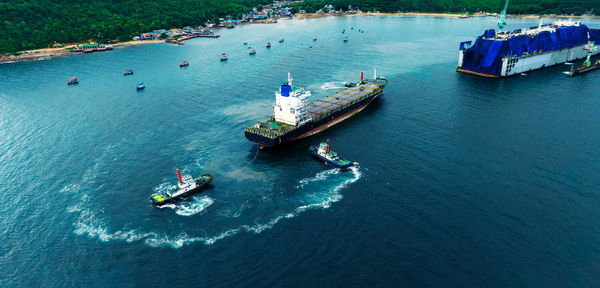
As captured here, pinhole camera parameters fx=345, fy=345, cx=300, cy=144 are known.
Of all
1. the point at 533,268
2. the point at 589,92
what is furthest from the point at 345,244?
the point at 589,92

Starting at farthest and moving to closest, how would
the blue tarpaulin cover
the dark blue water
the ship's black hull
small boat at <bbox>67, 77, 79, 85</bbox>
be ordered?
1. small boat at <bbox>67, 77, 79, 85</bbox>
2. the blue tarpaulin cover
3. the ship's black hull
4. the dark blue water

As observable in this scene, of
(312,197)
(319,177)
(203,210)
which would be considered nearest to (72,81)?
(203,210)

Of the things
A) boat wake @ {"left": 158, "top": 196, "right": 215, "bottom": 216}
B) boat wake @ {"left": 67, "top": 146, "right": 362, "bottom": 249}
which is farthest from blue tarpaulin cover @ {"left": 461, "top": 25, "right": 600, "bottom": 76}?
boat wake @ {"left": 158, "top": 196, "right": 215, "bottom": 216}

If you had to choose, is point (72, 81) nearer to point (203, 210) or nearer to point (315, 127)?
point (315, 127)

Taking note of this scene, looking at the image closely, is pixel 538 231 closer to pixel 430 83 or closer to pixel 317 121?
pixel 317 121

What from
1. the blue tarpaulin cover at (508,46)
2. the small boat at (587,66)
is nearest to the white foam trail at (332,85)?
the blue tarpaulin cover at (508,46)

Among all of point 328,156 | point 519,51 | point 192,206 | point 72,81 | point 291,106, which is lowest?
point 192,206

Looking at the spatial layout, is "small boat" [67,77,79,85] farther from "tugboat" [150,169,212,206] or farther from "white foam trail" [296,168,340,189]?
"white foam trail" [296,168,340,189]
